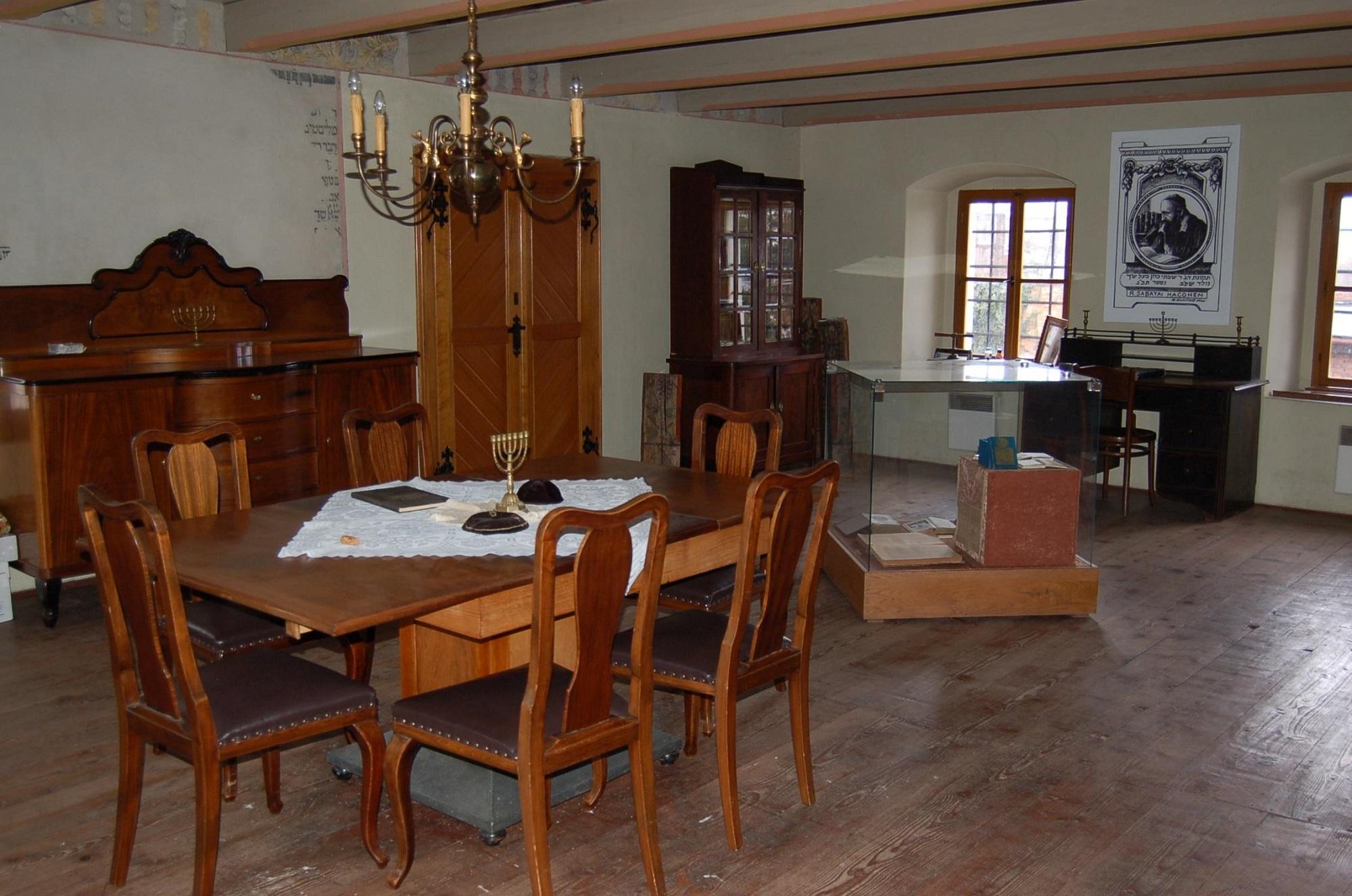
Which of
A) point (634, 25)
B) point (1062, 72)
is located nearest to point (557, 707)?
point (634, 25)

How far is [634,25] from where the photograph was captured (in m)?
5.16

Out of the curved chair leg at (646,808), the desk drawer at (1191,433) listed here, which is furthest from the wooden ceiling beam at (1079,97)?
the curved chair leg at (646,808)

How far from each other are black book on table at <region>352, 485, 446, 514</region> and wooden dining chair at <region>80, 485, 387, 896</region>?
64cm

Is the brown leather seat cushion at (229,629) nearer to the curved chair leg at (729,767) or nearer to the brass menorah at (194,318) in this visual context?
the curved chair leg at (729,767)

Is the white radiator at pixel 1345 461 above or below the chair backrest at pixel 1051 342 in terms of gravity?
below

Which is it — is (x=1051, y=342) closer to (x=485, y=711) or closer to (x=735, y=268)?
(x=735, y=268)

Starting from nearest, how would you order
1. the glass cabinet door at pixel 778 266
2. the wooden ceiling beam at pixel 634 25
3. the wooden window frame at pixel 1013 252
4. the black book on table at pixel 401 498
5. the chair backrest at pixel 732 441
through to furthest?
the black book on table at pixel 401 498, the chair backrest at pixel 732 441, the wooden ceiling beam at pixel 634 25, the glass cabinet door at pixel 778 266, the wooden window frame at pixel 1013 252

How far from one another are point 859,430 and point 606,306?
9.62 feet

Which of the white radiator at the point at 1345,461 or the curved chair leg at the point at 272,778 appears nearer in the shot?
the curved chair leg at the point at 272,778

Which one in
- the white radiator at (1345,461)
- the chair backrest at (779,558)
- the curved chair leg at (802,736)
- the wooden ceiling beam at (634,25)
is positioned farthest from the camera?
the white radiator at (1345,461)

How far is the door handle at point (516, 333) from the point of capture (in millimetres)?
6902

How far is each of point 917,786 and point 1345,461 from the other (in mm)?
4797

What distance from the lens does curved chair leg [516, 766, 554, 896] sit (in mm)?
2553

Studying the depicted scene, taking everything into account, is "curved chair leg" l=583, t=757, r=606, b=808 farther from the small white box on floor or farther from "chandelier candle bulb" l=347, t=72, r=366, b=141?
the small white box on floor
